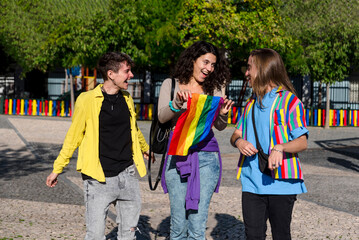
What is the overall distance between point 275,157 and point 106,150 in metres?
1.21

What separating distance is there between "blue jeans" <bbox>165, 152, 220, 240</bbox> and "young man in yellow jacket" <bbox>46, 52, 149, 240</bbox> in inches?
12.6

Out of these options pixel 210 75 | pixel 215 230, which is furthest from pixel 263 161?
pixel 215 230

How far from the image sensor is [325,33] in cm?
2150

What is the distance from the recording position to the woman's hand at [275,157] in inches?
125

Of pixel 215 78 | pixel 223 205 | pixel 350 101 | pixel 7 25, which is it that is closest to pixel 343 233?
pixel 223 205

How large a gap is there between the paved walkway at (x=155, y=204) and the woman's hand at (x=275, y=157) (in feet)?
7.30

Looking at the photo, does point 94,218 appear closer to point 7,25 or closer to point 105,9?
point 105,9

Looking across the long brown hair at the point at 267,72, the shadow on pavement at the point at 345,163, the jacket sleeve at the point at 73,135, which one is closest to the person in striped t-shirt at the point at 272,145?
the long brown hair at the point at 267,72

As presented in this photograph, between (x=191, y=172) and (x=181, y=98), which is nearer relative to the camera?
(x=181, y=98)

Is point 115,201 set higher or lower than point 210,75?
lower

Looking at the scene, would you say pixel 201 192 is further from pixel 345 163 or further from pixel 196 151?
pixel 345 163

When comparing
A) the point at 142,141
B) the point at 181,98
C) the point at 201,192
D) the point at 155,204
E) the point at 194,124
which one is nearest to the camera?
the point at 181,98

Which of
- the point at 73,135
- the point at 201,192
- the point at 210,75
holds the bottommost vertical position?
the point at 201,192

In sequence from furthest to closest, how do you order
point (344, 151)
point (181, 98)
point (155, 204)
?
1. point (344, 151)
2. point (155, 204)
3. point (181, 98)
